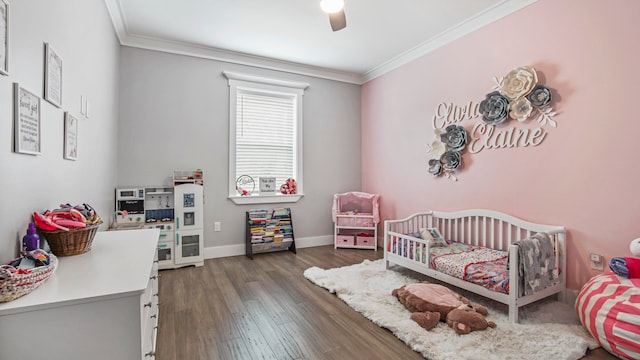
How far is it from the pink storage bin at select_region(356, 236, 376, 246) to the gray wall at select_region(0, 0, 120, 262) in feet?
10.1

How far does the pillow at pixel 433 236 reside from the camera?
318 centimetres

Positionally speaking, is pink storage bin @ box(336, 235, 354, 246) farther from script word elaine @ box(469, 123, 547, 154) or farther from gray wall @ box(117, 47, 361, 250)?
script word elaine @ box(469, 123, 547, 154)

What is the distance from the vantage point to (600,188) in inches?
89.5

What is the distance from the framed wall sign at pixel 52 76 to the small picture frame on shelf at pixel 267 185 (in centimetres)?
270

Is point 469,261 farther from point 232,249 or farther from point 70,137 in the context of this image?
point 70,137

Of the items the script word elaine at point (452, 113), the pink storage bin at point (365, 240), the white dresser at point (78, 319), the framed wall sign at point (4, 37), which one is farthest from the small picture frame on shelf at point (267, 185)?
the framed wall sign at point (4, 37)

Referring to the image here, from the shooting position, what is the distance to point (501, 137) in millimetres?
2934

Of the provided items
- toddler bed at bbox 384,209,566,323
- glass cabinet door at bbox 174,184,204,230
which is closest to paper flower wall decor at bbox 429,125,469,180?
toddler bed at bbox 384,209,566,323

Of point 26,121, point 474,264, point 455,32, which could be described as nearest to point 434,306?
point 474,264

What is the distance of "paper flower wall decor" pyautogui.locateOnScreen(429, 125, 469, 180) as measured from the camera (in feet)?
10.8

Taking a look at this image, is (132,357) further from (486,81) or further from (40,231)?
(486,81)

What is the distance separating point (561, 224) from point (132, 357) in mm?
3034

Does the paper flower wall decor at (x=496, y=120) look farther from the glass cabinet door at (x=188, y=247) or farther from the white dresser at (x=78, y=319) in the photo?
the white dresser at (x=78, y=319)

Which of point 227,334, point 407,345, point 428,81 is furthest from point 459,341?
point 428,81
